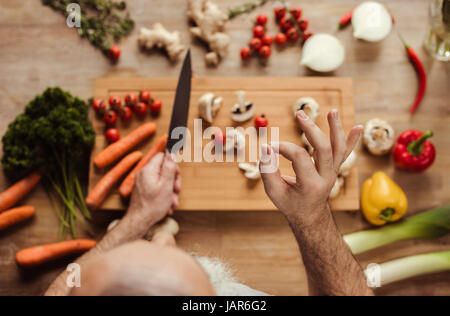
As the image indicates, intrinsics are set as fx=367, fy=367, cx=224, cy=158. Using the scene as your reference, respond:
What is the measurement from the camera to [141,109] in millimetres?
1637

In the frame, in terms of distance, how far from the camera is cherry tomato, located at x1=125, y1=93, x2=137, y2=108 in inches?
64.5

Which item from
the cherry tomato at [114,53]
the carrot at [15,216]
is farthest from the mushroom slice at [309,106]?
the carrot at [15,216]

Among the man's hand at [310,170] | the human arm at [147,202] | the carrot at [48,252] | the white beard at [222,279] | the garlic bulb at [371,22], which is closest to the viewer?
the man's hand at [310,170]

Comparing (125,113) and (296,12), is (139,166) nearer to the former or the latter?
(125,113)

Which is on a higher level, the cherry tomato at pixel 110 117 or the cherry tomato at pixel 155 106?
the cherry tomato at pixel 155 106

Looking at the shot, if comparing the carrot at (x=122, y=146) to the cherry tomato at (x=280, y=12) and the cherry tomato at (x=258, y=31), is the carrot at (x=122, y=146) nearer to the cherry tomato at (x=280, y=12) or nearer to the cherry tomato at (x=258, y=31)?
the cherry tomato at (x=258, y=31)

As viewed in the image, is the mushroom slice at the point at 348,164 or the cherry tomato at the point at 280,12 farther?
the cherry tomato at the point at 280,12

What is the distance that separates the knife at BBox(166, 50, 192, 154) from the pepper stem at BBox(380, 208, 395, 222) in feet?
3.10

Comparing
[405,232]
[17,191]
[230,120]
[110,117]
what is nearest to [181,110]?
[230,120]

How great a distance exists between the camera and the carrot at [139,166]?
63.0 inches

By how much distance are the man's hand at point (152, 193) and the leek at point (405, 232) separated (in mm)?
820

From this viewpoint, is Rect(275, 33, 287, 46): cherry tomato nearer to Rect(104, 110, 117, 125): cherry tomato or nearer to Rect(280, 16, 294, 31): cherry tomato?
Rect(280, 16, 294, 31): cherry tomato

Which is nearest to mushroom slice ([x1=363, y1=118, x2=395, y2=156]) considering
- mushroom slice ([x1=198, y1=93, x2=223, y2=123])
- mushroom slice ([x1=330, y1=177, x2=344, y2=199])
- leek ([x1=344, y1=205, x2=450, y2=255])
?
mushroom slice ([x1=330, y1=177, x2=344, y2=199])
